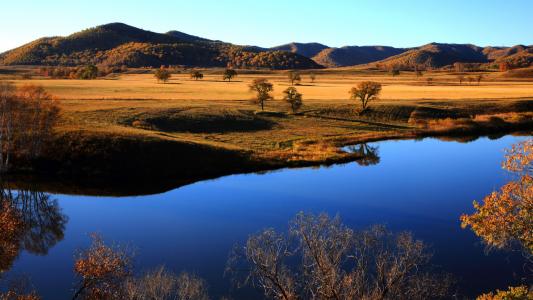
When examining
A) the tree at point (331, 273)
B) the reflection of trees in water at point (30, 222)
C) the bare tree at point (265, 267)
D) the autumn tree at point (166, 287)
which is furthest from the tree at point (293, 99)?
the autumn tree at point (166, 287)

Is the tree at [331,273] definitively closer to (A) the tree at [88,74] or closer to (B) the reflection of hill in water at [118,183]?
(B) the reflection of hill in water at [118,183]

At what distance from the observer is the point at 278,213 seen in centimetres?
4522

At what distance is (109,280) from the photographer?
2227cm

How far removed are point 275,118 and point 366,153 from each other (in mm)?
26942

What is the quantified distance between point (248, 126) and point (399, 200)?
144 ft

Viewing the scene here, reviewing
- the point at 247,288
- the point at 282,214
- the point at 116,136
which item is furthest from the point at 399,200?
the point at 116,136

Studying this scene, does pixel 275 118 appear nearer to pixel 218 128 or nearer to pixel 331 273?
pixel 218 128

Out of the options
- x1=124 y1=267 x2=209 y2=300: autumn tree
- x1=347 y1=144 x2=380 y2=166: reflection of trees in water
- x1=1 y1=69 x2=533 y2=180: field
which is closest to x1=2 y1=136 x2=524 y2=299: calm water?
x1=347 y1=144 x2=380 y2=166: reflection of trees in water

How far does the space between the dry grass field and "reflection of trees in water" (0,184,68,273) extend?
1820 cm

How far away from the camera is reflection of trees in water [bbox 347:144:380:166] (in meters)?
69.1

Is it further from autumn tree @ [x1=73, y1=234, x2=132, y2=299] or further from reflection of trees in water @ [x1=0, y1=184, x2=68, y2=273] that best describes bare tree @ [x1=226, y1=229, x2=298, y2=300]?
reflection of trees in water @ [x1=0, y1=184, x2=68, y2=273]

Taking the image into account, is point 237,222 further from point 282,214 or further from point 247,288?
point 247,288

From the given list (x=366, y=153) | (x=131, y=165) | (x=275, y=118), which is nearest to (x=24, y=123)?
(x=131, y=165)

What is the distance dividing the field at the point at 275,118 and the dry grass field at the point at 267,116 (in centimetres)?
16
